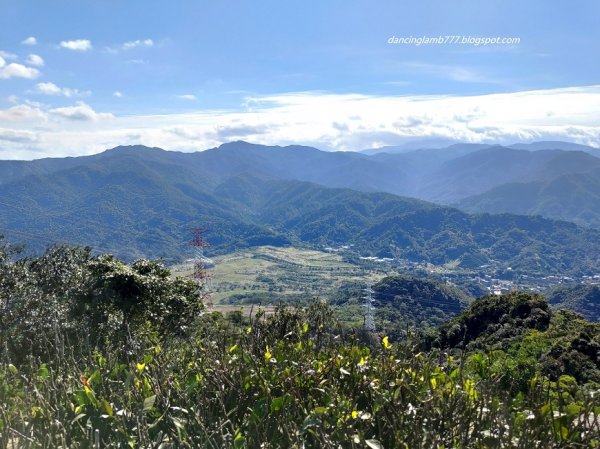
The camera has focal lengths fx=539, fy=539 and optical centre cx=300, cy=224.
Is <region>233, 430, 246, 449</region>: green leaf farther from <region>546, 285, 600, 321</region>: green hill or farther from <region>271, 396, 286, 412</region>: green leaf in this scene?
<region>546, 285, 600, 321</region>: green hill

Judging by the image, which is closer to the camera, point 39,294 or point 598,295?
point 39,294

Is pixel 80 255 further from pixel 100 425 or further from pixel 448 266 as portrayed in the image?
pixel 448 266

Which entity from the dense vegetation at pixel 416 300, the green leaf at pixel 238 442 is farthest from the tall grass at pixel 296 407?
the dense vegetation at pixel 416 300

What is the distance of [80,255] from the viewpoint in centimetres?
1784

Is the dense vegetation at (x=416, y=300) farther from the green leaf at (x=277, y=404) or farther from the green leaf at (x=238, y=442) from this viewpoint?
the green leaf at (x=238, y=442)

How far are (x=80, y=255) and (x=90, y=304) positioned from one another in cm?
532

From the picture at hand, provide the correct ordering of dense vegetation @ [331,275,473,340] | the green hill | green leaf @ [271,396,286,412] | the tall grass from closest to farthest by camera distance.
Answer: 1. the tall grass
2. green leaf @ [271,396,286,412]
3. dense vegetation @ [331,275,473,340]
4. the green hill

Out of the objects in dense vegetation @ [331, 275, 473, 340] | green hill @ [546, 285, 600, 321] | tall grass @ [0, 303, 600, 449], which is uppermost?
tall grass @ [0, 303, 600, 449]

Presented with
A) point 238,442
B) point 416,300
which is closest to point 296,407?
point 238,442

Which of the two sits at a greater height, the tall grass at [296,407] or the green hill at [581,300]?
the tall grass at [296,407]

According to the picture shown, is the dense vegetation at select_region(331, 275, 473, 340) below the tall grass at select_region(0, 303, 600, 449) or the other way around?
below

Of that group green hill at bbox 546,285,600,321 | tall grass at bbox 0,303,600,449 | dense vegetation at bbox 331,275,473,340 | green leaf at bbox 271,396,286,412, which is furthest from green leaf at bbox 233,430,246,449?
green hill at bbox 546,285,600,321

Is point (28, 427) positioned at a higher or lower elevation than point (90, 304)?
higher

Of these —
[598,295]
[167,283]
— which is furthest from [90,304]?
[598,295]
